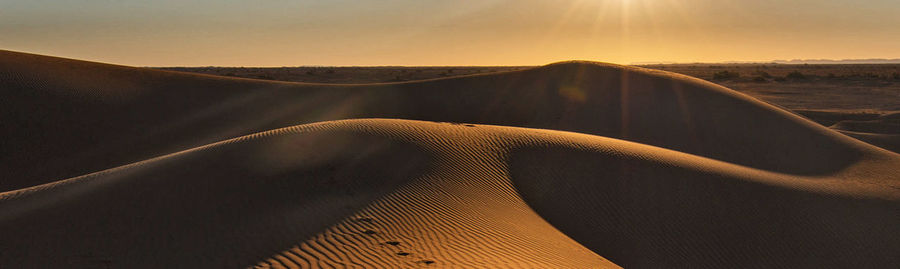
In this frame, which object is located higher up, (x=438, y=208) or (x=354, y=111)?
(x=354, y=111)

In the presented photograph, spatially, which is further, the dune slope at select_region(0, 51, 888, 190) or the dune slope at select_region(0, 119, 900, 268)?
the dune slope at select_region(0, 51, 888, 190)

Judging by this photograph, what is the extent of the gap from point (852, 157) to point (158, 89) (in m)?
27.1

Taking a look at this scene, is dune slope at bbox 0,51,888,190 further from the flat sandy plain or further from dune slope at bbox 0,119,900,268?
dune slope at bbox 0,119,900,268

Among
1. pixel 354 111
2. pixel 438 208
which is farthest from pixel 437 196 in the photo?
pixel 354 111

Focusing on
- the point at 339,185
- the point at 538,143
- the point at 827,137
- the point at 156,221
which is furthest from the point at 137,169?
the point at 827,137

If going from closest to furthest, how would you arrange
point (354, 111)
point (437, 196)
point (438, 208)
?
point (438, 208), point (437, 196), point (354, 111)

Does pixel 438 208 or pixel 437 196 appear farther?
pixel 437 196

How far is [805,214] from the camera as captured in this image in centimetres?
927

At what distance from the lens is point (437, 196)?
306 inches

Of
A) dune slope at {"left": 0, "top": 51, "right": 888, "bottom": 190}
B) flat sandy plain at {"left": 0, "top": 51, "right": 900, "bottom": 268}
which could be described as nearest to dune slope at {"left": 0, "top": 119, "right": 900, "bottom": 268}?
flat sandy plain at {"left": 0, "top": 51, "right": 900, "bottom": 268}

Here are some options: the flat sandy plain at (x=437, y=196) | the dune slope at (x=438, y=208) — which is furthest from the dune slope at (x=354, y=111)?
the dune slope at (x=438, y=208)

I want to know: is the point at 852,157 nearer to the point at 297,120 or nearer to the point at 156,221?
the point at 156,221

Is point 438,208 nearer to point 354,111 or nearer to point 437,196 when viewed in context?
point 437,196

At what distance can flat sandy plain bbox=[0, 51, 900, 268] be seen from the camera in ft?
19.0
